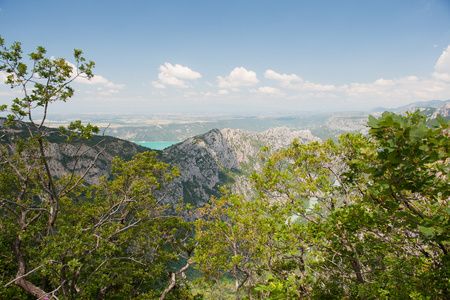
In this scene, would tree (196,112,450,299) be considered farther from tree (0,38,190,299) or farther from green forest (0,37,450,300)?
tree (0,38,190,299)

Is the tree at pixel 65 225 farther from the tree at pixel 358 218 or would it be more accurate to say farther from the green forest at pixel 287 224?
the tree at pixel 358 218

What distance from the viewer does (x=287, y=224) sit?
14.3 meters

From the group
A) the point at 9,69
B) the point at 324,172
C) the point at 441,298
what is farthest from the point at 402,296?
the point at 9,69

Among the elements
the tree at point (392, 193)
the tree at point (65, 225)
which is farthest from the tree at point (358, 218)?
the tree at point (65, 225)

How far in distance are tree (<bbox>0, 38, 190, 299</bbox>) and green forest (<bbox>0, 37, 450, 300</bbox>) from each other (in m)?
0.12

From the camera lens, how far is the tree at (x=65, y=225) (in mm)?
11234

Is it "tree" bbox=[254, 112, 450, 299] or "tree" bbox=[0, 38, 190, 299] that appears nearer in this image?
"tree" bbox=[254, 112, 450, 299]

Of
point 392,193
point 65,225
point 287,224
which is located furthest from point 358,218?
point 65,225

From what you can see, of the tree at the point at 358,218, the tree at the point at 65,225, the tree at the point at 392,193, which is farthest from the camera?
the tree at the point at 65,225

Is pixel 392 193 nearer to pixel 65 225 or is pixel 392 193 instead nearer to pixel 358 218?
pixel 358 218

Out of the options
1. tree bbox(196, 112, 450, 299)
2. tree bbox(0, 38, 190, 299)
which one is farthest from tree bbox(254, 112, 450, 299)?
tree bbox(0, 38, 190, 299)

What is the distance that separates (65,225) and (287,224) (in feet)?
47.3

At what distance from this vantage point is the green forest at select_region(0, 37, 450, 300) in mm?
5209

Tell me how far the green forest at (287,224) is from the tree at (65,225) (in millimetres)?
119
